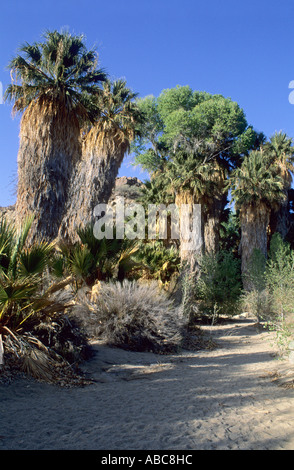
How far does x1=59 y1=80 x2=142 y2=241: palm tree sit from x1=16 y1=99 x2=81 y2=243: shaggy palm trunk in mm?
1197

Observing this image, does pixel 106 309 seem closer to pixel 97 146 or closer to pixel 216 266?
pixel 97 146

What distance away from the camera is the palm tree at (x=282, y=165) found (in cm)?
2750

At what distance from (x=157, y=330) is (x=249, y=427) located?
186 inches

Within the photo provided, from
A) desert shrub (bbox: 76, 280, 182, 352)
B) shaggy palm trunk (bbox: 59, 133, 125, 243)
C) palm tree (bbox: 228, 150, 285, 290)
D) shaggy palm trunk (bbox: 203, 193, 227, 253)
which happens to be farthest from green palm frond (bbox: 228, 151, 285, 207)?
desert shrub (bbox: 76, 280, 182, 352)

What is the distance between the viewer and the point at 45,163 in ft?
36.4

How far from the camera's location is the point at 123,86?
14695 millimetres

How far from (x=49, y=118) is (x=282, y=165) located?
68.1 feet

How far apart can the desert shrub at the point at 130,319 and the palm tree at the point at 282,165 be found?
837 inches

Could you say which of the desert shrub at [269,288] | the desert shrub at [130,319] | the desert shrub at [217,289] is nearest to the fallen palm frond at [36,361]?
the desert shrub at [130,319]

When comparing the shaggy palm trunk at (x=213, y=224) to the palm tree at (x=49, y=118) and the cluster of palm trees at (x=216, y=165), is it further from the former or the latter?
the palm tree at (x=49, y=118)

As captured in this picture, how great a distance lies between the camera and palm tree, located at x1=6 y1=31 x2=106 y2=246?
10.8 m

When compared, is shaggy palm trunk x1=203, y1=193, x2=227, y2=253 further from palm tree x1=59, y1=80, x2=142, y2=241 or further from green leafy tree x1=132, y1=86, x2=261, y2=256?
palm tree x1=59, y1=80, x2=142, y2=241

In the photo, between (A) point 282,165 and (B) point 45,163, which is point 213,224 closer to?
(A) point 282,165

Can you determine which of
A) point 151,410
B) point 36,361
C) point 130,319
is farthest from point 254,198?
point 151,410
